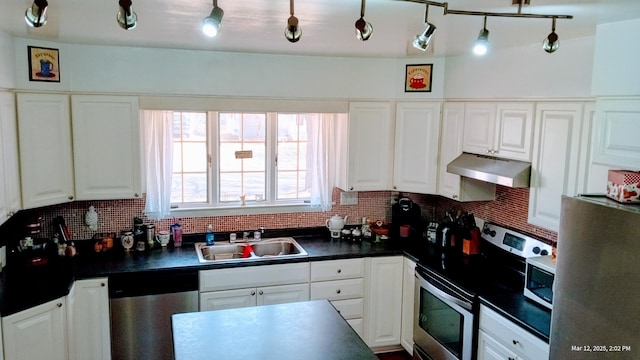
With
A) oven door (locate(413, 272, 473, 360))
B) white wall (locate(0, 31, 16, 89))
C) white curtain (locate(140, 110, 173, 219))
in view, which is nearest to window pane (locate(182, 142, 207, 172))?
white curtain (locate(140, 110, 173, 219))

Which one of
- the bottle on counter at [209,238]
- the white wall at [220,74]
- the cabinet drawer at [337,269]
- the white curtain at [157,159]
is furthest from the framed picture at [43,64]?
the cabinet drawer at [337,269]

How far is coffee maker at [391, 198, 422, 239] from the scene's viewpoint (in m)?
4.59

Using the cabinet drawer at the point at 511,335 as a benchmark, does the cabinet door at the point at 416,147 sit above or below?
above

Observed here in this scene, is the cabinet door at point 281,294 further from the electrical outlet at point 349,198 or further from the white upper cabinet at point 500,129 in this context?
the white upper cabinet at point 500,129

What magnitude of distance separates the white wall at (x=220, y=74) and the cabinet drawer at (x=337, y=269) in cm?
131

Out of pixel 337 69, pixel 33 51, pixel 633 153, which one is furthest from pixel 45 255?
pixel 633 153

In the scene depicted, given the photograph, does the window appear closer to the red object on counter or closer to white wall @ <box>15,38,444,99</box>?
white wall @ <box>15,38,444,99</box>

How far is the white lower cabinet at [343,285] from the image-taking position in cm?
402

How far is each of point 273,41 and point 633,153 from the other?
6.94ft

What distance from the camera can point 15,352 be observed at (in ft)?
9.46

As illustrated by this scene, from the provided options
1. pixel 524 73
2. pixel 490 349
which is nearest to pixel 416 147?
pixel 524 73

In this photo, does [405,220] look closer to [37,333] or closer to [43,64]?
[37,333]

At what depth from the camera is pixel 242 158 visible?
438cm

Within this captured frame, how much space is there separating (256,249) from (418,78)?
192 cm
